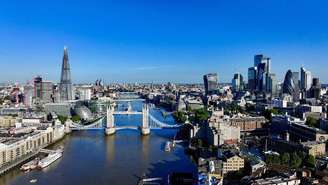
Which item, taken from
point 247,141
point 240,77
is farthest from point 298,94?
point 247,141

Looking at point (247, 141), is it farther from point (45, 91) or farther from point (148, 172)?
point (45, 91)

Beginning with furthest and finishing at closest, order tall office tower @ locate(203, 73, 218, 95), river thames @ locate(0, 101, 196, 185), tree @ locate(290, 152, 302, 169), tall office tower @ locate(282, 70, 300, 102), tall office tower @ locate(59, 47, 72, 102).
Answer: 1. tall office tower @ locate(203, 73, 218, 95)
2. tall office tower @ locate(282, 70, 300, 102)
3. tall office tower @ locate(59, 47, 72, 102)
4. tree @ locate(290, 152, 302, 169)
5. river thames @ locate(0, 101, 196, 185)

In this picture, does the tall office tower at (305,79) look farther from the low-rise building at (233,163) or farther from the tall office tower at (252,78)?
the low-rise building at (233,163)

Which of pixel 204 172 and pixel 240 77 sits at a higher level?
pixel 240 77

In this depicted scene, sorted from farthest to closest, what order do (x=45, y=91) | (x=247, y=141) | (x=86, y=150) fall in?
(x=45, y=91) < (x=247, y=141) < (x=86, y=150)

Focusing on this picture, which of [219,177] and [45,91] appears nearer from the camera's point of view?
[219,177]

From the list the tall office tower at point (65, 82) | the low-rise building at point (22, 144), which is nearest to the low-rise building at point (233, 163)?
the low-rise building at point (22, 144)

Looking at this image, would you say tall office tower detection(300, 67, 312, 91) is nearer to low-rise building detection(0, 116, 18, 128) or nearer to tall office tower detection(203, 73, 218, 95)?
tall office tower detection(203, 73, 218, 95)

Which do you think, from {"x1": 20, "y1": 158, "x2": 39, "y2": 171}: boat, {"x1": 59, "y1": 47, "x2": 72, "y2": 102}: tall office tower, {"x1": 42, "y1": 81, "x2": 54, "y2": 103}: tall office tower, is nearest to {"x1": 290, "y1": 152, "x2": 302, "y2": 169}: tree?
{"x1": 20, "y1": 158, "x2": 39, "y2": 171}: boat
